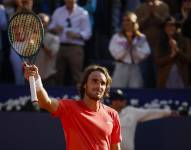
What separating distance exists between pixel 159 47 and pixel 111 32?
4.21ft

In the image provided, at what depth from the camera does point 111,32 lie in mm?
12375

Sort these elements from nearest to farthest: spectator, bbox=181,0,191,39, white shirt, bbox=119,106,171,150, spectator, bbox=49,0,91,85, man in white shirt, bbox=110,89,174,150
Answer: man in white shirt, bbox=110,89,174,150 → white shirt, bbox=119,106,171,150 → spectator, bbox=181,0,191,39 → spectator, bbox=49,0,91,85

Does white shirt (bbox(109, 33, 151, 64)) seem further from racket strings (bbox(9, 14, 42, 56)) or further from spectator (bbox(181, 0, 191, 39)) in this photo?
racket strings (bbox(9, 14, 42, 56))

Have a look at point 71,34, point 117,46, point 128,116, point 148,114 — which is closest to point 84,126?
point 128,116

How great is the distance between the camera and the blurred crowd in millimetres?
10977

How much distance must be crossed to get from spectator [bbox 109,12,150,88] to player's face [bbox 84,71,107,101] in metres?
4.39

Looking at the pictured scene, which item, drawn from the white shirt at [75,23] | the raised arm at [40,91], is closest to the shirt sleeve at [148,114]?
the white shirt at [75,23]

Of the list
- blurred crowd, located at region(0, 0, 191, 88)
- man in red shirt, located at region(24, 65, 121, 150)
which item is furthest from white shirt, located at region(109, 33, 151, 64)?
man in red shirt, located at region(24, 65, 121, 150)

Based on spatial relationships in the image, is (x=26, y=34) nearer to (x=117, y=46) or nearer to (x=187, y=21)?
(x=117, y=46)

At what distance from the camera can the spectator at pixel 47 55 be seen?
36.5ft

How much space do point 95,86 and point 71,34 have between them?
5062 millimetres

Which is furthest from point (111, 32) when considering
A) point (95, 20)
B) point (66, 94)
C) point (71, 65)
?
point (66, 94)

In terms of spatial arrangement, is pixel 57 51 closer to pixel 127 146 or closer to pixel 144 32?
pixel 144 32

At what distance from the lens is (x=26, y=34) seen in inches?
272
